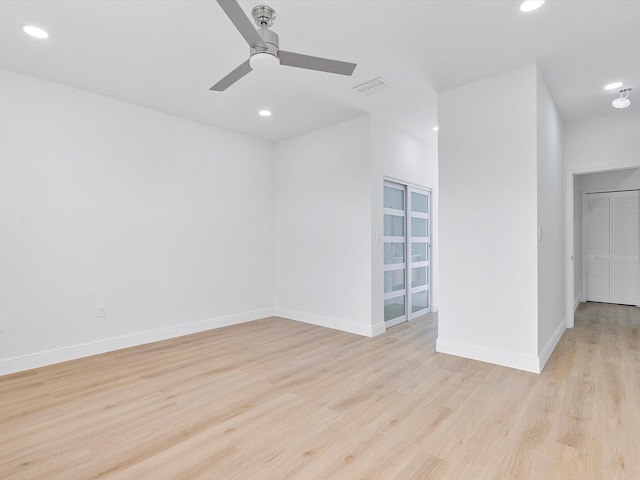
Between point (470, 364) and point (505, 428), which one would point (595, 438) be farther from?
point (470, 364)

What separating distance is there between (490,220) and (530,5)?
1.80 meters

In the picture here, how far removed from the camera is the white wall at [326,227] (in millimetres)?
4531

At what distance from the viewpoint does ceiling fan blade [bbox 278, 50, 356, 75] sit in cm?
220

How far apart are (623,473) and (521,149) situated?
2547 millimetres

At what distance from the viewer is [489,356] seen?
3.41m

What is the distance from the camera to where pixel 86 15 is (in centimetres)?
246

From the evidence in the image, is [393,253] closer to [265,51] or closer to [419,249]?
[419,249]

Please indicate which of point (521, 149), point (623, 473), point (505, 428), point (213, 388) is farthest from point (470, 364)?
point (213, 388)

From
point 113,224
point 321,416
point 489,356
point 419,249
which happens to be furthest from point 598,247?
point 113,224

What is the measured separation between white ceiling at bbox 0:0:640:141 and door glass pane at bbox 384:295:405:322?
268 cm

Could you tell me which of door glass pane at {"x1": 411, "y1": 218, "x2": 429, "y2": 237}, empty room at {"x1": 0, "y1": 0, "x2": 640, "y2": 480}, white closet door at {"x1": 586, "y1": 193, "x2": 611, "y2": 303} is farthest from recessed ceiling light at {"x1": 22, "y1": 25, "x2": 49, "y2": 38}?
white closet door at {"x1": 586, "y1": 193, "x2": 611, "y2": 303}

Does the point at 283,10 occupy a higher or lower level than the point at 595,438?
higher

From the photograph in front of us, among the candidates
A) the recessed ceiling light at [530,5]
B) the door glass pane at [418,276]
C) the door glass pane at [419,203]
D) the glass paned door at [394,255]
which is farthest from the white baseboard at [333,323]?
the recessed ceiling light at [530,5]

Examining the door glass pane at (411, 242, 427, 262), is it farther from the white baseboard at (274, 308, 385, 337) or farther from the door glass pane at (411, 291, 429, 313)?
the white baseboard at (274, 308, 385, 337)
